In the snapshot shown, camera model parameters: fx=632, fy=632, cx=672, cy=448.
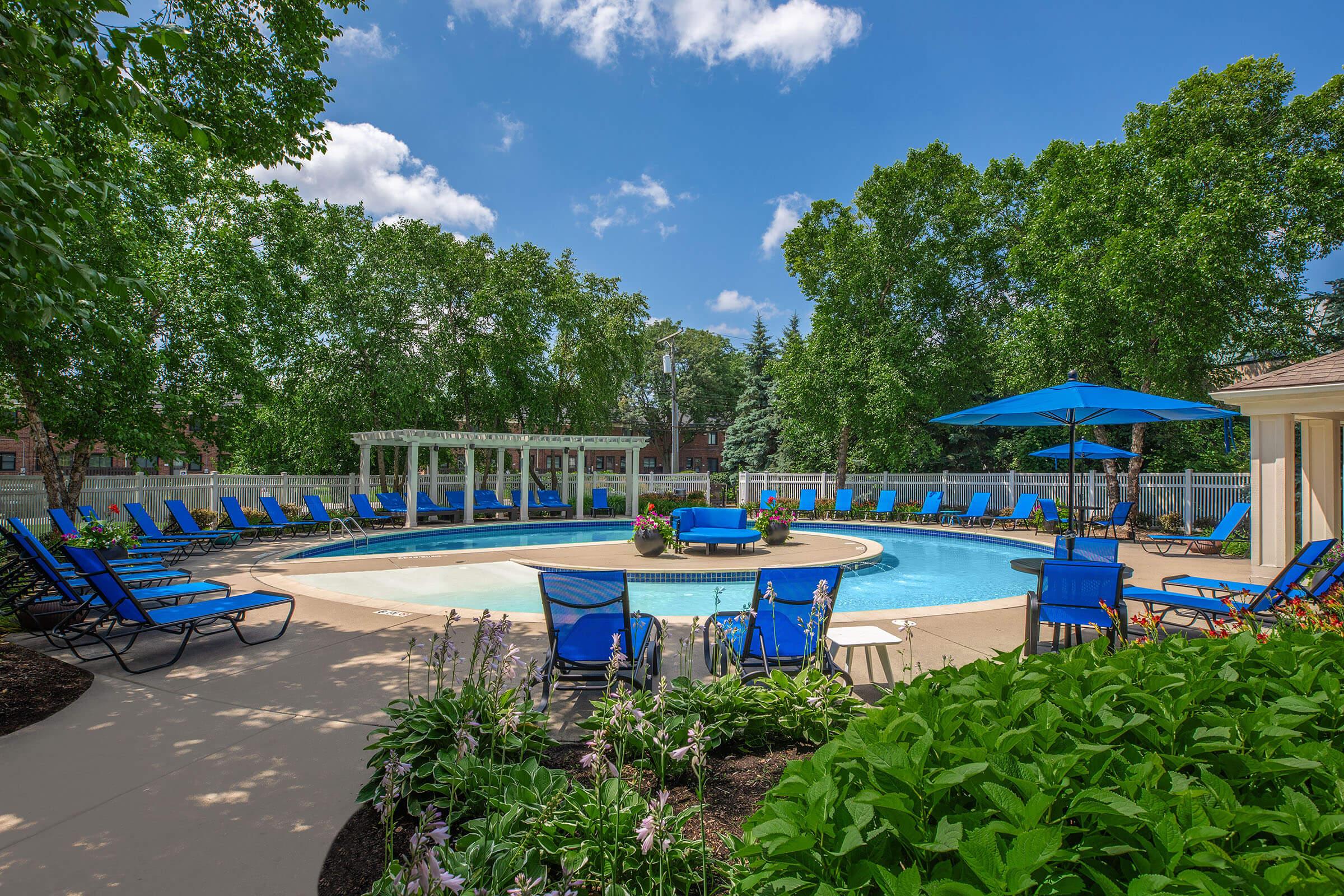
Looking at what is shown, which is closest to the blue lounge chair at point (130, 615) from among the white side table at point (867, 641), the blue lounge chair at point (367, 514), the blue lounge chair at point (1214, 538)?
the white side table at point (867, 641)

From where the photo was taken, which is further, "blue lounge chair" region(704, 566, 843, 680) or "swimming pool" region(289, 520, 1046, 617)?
"swimming pool" region(289, 520, 1046, 617)

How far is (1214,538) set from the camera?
1202 cm

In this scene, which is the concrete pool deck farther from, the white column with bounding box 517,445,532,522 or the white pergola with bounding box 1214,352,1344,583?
the white column with bounding box 517,445,532,522

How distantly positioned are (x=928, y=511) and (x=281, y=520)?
1667 cm

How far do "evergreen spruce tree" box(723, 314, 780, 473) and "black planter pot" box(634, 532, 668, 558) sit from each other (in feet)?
73.7

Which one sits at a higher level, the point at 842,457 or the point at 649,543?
the point at 842,457

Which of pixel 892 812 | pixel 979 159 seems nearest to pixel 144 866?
pixel 892 812

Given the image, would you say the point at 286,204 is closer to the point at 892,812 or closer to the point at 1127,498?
the point at 892,812

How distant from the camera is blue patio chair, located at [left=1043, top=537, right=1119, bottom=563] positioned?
694cm

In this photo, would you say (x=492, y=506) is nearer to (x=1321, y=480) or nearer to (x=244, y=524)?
(x=244, y=524)

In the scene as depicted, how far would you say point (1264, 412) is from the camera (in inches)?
328

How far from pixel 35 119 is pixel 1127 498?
20321 mm

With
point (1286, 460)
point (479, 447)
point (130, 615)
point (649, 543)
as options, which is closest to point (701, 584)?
point (649, 543)

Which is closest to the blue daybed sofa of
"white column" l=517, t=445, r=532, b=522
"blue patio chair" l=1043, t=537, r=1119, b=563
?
"blue patio chair" l=1043, t=537, r=1119, b=563
